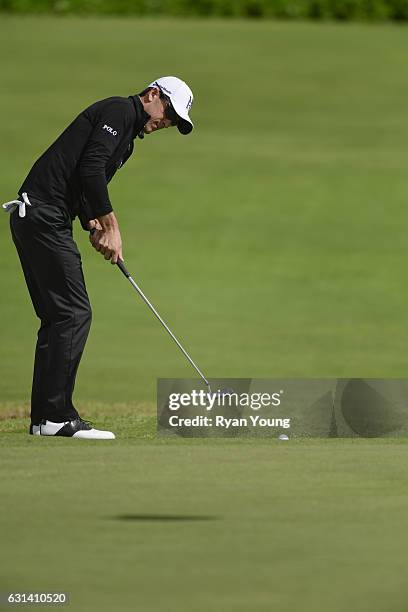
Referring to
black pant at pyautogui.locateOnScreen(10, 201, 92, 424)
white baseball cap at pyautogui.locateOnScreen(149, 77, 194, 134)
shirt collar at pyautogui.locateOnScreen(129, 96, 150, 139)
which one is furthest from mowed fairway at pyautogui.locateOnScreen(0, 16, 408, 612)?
white baseball cap at pyautogui.locateOnScreen(149, 77, 194, 134)

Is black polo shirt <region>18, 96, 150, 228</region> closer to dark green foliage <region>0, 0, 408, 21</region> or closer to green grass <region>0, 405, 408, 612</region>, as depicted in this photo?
green grass <region>0, 405, 408, 612</region>

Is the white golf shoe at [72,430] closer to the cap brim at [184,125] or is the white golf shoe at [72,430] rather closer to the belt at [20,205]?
the belt at [20,205]

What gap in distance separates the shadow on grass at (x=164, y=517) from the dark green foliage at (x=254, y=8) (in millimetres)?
27750

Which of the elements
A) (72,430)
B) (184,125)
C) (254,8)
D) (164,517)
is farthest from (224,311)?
(254,8)

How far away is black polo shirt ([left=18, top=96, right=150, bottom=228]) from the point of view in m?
7.86

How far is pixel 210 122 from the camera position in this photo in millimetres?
25953

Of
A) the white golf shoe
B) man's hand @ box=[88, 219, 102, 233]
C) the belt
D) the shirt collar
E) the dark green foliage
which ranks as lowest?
the white golf shoe

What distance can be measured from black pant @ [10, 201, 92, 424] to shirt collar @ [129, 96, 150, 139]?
1.75 feet

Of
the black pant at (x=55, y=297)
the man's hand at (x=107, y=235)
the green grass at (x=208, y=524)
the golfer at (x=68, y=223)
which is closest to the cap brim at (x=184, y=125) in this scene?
the golfer at (x=68, y=223)

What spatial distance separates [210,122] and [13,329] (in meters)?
10.9

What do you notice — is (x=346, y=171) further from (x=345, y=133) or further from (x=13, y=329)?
(x=13, y=329)

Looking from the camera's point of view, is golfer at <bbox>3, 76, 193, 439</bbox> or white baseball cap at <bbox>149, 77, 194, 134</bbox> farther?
white baseball cap at <bbox>149, 77, 194, 134</bbox>

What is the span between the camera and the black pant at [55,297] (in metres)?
7.97

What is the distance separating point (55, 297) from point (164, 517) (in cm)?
250
